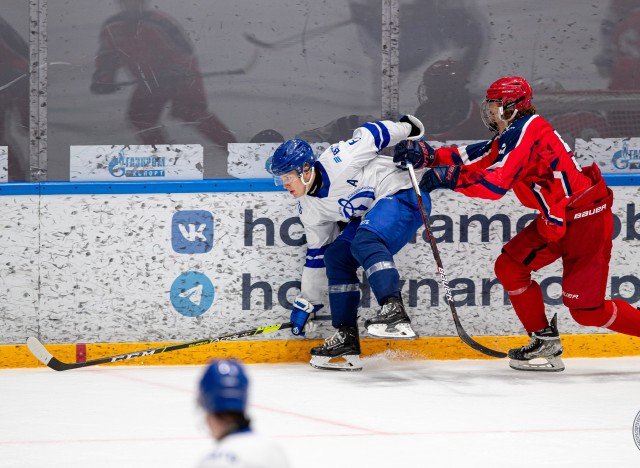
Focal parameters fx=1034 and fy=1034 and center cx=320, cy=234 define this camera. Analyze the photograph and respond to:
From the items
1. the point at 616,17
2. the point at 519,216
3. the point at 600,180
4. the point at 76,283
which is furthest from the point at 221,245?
the point at 616,17

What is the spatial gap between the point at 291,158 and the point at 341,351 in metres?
0.86

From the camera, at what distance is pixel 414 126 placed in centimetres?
463

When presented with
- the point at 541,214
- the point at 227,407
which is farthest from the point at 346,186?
the point at 227,407

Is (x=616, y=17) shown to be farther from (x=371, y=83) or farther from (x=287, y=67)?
(x=287, y=67)

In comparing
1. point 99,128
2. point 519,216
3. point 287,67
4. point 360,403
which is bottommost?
point 360,403

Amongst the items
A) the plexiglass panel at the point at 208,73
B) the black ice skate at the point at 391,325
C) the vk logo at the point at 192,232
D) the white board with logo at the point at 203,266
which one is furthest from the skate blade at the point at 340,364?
the plexiglass panel at the point at 208,73

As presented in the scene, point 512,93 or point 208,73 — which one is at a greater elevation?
point 208,73

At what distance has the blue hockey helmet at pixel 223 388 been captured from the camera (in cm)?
143

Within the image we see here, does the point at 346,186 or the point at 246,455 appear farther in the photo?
the point at 346,186

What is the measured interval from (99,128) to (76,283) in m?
0.72

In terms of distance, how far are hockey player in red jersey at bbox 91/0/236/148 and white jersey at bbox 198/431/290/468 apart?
3494mm

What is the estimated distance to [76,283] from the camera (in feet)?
15.0

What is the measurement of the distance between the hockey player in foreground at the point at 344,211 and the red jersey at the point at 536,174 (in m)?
0.37

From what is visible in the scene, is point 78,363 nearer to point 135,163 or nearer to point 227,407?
point 135,163
